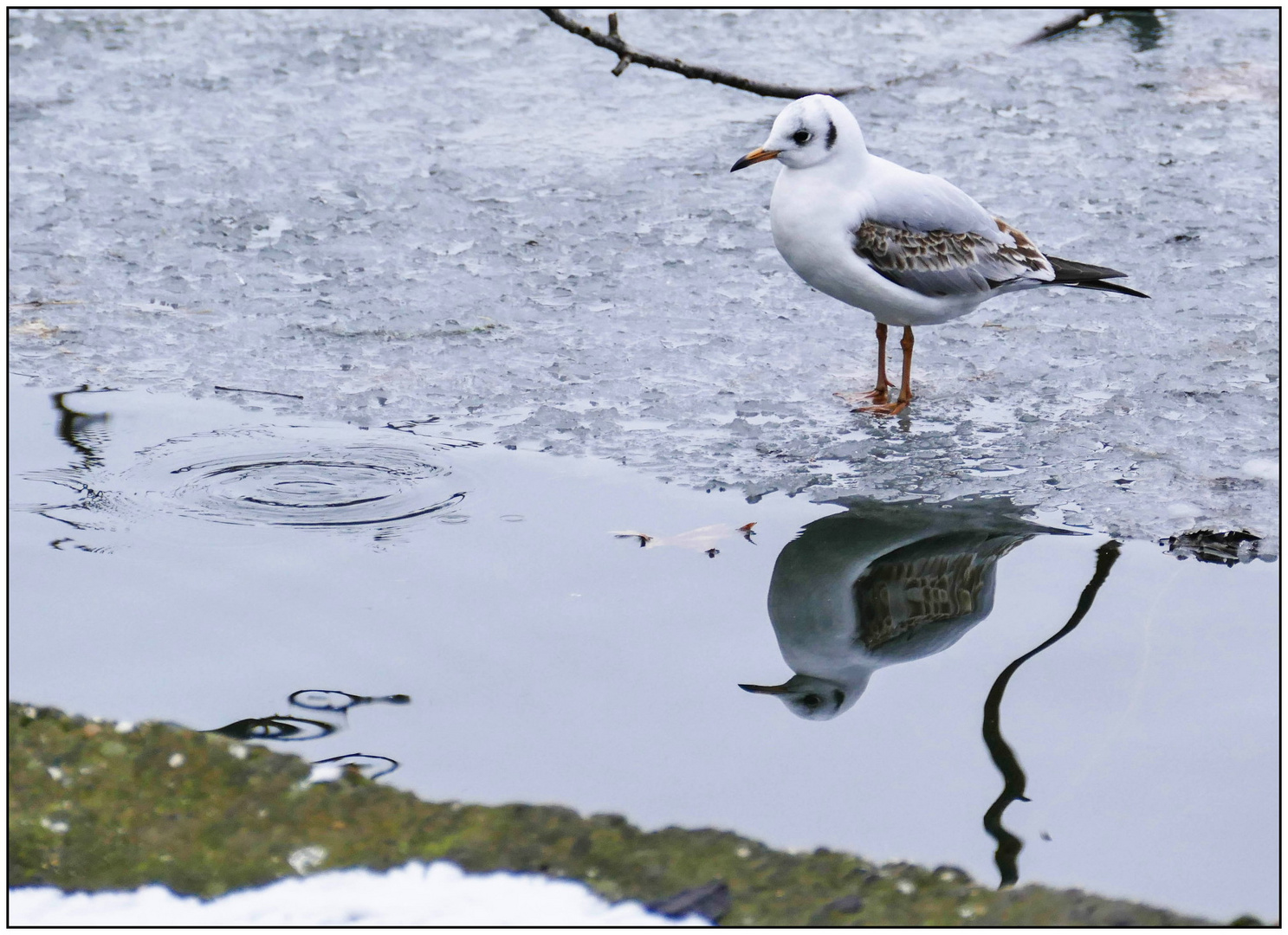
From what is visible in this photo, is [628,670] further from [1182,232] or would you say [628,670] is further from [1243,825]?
[1182,232]

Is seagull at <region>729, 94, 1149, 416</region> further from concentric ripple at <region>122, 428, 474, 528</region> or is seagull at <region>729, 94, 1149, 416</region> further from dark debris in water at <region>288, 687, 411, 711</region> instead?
dark debris in water at <region>288, 687, 411, 711</region>

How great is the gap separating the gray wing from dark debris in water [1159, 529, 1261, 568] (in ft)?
3.85

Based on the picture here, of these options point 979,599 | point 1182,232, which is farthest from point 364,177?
point 979,599

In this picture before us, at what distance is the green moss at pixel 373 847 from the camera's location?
7.83ft

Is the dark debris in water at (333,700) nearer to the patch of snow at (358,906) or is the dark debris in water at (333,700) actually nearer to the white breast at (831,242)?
the patch of snow at (358,906)

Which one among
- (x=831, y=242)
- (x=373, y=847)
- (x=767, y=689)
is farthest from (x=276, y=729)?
(x=831, y=242)

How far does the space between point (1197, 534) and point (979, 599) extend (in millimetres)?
654

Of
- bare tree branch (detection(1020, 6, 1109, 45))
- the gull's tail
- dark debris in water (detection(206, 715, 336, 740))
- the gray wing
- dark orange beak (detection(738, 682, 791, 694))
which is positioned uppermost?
bare tree branch (detection(1020, 6, 1109, 45))

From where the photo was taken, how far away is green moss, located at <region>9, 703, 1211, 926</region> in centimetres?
239

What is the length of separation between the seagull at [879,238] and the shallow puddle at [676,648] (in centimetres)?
83

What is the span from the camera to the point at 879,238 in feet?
14.0

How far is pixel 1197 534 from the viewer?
3514mm

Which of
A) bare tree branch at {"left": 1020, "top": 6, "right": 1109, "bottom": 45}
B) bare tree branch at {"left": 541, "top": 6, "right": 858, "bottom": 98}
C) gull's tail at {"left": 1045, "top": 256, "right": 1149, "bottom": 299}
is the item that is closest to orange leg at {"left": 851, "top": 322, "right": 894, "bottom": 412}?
gull's tail at {"left": 1045, "top": 256, "right": 1149, "bottom": 299}

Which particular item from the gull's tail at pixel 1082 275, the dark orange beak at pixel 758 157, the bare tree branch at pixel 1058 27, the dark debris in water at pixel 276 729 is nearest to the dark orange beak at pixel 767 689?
the dark debris in water at pixel 276 729
